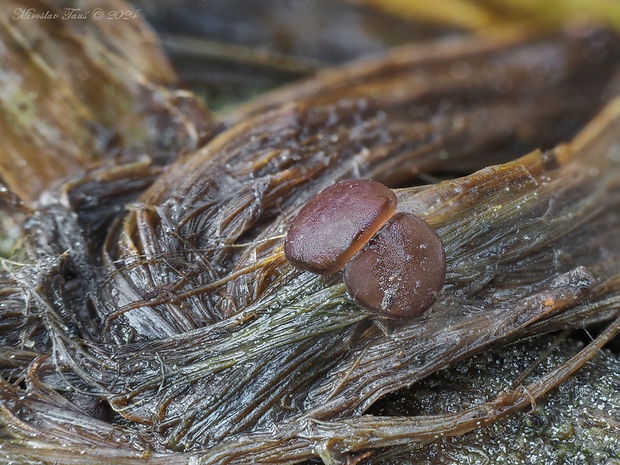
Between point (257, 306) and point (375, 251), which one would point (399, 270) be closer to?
point (375, 251)

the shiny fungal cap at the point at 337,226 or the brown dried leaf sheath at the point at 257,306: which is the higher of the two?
the shiny fungal cap at the point at 337,226

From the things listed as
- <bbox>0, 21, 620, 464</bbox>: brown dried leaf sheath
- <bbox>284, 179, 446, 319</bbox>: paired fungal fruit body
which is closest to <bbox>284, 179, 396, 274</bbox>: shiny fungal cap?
<bbox>284, 179, 446, 319</bbox>: paired fungal fruit body

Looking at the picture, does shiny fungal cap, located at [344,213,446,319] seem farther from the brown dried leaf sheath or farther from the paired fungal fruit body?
the brown dried leaf sheath

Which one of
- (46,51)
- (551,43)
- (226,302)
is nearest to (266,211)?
(226,302)

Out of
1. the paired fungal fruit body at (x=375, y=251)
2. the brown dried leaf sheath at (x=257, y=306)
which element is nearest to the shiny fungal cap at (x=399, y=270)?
the paired fungal fruit body at (x=375, y=251)

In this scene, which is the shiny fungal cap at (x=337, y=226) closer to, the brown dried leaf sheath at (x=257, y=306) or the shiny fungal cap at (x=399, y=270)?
the shiny fungal cap at (x=399, y=270)

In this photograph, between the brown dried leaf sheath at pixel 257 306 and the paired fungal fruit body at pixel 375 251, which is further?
the brown dried leaf sheath at pixel 257 306
